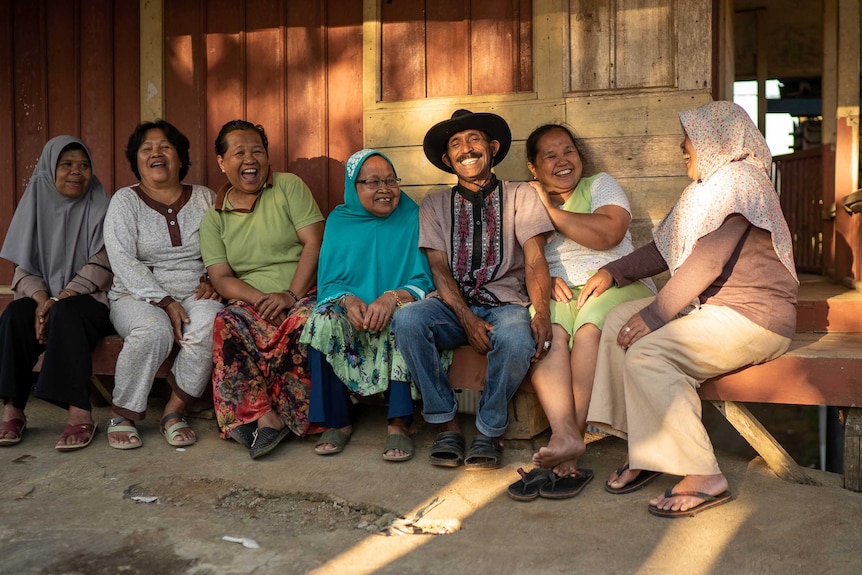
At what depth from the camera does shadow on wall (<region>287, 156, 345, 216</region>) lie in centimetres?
486

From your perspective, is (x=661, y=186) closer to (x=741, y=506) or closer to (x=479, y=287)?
(x=479, y=287)

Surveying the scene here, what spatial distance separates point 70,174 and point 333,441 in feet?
6.86

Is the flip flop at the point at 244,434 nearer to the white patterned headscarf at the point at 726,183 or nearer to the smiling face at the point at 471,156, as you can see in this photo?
the smiling face at the point at 471,156

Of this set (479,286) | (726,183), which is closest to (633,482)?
(479,286)

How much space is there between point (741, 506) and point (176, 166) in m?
3.24

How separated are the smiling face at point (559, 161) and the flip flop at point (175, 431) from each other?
2174mm

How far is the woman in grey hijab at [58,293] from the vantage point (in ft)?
12.6

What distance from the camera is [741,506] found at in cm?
300

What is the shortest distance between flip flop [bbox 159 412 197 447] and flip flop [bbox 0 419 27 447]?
2.27 feet

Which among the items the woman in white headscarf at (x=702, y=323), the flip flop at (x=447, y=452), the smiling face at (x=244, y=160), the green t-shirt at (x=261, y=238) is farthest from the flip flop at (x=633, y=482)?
the smiling face at (x=244, y=160)

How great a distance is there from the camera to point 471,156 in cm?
382

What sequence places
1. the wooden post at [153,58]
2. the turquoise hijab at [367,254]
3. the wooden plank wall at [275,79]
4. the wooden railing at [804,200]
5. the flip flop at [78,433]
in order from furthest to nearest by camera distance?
the wooden railing at [804,200]
the wooden post at [153,58]
the wooden plank wall at [275,79]
the turquoise hijab at [367,254]
the flip flop at [78,433]

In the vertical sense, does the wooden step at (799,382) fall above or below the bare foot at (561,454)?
above

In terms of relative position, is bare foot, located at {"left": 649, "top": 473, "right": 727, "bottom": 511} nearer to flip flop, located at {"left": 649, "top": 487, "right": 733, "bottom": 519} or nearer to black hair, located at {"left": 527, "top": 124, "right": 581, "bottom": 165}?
flip flop, located at {"left": 649, "top": 487, "right": 733, "bottom": 519}
